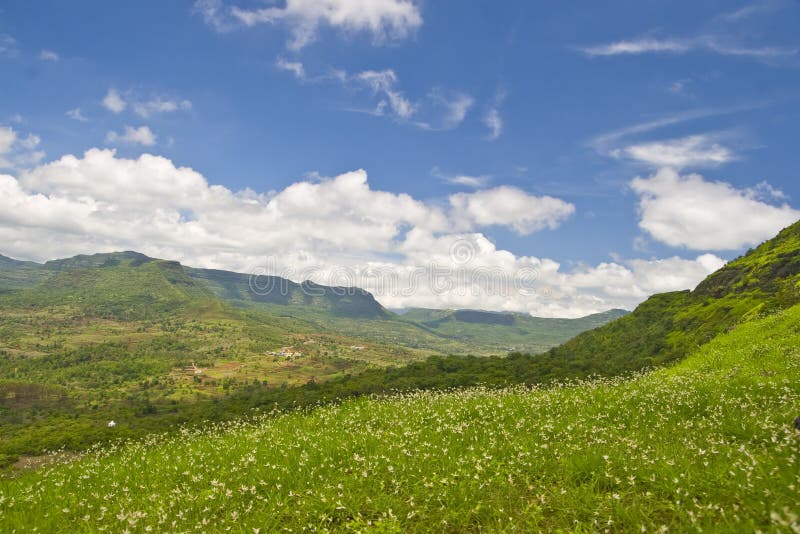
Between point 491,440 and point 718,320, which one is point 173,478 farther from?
point 718,320

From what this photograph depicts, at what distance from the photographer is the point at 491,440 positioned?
34.8 ft

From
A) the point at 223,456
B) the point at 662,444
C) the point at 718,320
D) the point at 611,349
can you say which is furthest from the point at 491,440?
the point at 611,349

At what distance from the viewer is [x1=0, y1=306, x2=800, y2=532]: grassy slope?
275 inches

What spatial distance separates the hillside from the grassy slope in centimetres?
4976

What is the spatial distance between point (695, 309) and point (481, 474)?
A: 4107 inches

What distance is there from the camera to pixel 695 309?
93.1 meters

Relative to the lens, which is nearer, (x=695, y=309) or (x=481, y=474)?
(x=481, y=474)

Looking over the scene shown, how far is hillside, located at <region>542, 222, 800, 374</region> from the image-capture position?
71.4 metres

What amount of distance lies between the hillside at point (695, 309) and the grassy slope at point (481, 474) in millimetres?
49758

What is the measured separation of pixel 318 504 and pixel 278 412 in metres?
13.7

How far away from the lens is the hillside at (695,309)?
2810 inches

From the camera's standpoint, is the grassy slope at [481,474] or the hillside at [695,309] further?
the hillside at [695,309]

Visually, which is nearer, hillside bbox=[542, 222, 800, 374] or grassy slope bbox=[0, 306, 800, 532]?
grassy slope bbox=[0, 306, 800, 532]

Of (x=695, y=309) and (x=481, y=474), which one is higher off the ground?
(x=695, y=309)
